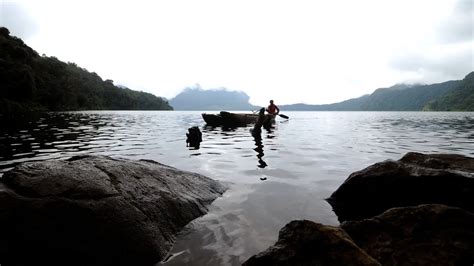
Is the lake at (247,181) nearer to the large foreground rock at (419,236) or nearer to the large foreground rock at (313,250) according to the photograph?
the large foreground rock at (313,250)

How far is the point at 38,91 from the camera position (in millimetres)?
84750

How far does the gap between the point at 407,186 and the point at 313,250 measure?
3914 mm

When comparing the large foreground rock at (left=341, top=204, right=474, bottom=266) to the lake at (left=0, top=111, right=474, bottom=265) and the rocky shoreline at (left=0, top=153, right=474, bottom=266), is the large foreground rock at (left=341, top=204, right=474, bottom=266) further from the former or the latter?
the lake at (left=0, top=111, right=474, bottom=265)

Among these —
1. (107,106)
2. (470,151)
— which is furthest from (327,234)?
(107,106)

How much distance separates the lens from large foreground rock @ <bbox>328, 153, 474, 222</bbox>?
630 centimetres

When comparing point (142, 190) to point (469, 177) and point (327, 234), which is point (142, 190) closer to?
point (327, 234)

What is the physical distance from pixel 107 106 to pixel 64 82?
59.8 m

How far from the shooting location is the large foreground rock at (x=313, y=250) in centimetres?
374

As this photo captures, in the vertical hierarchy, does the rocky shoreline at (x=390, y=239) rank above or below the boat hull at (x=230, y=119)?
above

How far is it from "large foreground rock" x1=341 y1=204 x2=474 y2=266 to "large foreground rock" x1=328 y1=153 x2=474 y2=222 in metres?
2.03

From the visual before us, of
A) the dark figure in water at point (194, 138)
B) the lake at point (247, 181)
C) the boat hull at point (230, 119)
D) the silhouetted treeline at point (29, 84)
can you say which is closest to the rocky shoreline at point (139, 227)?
the lake at point (247, 181)

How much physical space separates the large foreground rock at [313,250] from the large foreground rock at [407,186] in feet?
9.69

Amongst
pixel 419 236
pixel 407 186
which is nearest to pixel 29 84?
pixel 407 186

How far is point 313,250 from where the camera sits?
391cm
